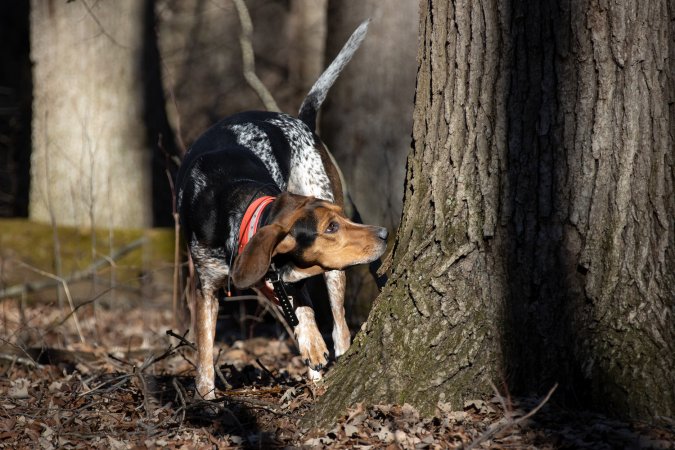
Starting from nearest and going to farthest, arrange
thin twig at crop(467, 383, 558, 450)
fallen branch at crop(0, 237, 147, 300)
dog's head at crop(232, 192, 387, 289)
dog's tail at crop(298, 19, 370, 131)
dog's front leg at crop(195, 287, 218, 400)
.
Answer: thin twig at crop(467, 383, 558, 450), dog's head at crop(232, 192, 387, 289), dog's front leg at crop(195, 287, 218, 400), dog's tail at crop(298, 19, 370, 131), fallen branch at crop(0, 237, 147, 300)

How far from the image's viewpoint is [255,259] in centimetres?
447

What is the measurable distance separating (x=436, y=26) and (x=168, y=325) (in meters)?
5.62

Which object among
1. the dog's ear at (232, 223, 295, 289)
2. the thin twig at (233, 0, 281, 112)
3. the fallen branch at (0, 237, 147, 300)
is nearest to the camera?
the dog's ear at (232, 223, 295, 289)

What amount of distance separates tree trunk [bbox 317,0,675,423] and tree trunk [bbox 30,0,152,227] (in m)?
7.22

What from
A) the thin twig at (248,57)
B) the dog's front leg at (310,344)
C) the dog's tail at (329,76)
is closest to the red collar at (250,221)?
the dog's front leg at (310,344)

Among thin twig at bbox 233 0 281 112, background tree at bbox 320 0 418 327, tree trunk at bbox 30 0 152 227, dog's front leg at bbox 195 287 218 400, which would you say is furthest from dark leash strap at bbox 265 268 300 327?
tree trunk at bbox 30 0 152 227

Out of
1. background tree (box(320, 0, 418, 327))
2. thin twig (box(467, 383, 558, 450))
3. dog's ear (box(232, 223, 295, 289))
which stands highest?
background tree (box(320, 0, 418, 327))

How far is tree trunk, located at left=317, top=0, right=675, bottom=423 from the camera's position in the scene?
372 centimetres

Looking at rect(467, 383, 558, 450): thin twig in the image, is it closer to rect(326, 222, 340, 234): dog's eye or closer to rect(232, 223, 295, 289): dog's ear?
rect(232, 223, 295, 289): dog's ear

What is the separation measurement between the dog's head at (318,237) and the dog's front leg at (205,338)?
80 cm

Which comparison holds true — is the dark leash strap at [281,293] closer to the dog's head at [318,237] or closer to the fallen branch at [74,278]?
the dog's head at [318,237]

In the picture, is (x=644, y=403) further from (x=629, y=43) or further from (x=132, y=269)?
(x=132, y=269)

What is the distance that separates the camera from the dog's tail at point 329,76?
246 inches

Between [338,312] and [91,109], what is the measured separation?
648 centimetres
